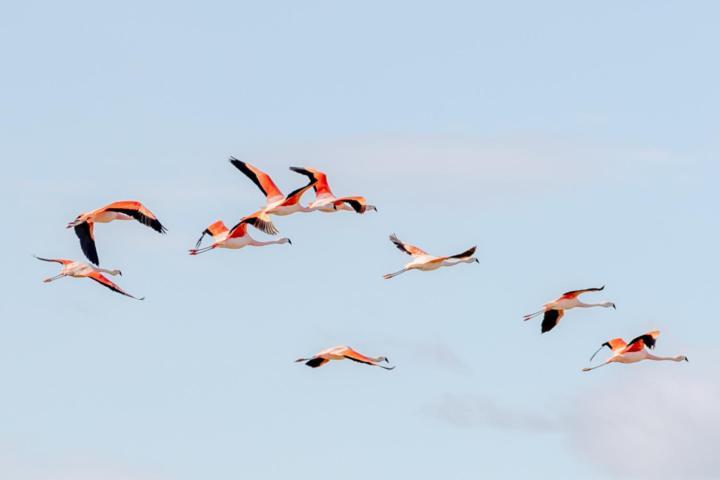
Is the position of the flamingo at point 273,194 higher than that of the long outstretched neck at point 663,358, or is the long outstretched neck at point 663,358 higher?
the flamingo at point 273,194

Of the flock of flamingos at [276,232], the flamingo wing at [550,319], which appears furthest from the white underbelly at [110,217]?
the flamingo wing at [550,319]

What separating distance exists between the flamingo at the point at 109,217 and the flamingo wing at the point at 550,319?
15507 mm

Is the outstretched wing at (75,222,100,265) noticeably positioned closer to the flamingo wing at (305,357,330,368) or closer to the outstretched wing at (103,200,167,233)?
the outstretched wing at (103,200,167,233)

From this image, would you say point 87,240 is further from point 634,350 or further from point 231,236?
point 634,350

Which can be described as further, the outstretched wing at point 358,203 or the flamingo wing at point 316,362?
the outstretched wing at point 358,203

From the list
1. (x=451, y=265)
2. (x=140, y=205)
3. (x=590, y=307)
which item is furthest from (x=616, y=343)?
(x=140, y=205)

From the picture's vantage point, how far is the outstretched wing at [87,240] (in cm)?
7219

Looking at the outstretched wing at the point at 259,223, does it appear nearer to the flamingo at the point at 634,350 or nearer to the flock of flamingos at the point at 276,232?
the flock of flamingos at the point at 276,232

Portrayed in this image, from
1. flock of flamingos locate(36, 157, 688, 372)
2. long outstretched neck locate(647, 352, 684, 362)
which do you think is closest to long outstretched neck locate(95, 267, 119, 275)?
flock of flamingos locate(36, 157, 688, 372)

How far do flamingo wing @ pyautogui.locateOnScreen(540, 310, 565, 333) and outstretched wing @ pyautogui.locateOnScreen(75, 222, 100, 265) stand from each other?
17.5 meters

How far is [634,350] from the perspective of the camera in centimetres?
7394

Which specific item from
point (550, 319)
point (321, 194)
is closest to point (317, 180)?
point (321, 194)

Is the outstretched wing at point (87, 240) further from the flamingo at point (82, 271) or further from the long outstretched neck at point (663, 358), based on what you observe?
the long outstretched neck at point (663, 358)

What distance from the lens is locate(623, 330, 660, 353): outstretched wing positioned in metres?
72.2
